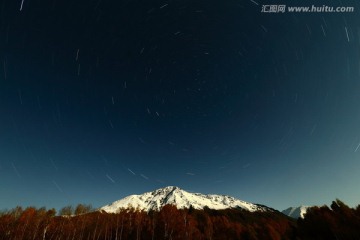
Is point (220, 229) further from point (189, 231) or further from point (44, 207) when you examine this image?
point (44, 207)

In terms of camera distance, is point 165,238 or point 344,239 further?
point 165,238

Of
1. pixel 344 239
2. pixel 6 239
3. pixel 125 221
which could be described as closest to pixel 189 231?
pixel 125 221

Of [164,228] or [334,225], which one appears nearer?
[334,225]

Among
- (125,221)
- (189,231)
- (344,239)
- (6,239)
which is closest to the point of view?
(344,239)

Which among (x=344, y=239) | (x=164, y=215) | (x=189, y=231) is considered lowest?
(x=344, y=239)

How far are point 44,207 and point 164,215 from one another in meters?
64.0

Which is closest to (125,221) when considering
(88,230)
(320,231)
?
(88,230)

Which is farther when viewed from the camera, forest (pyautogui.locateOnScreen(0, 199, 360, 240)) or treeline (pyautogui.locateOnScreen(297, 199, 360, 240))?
forest (pyautogui.locateOnScreen(0, 199, 360, 240))

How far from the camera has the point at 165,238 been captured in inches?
3036

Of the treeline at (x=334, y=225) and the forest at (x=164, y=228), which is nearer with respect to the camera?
the treeline at (x=334, y=225)

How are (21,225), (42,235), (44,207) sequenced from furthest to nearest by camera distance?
(44,207), (21,225), (42,235)

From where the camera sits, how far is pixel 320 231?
218 feet

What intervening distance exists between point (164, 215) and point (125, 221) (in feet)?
55.3

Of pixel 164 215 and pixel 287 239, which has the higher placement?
pixel 164 215
